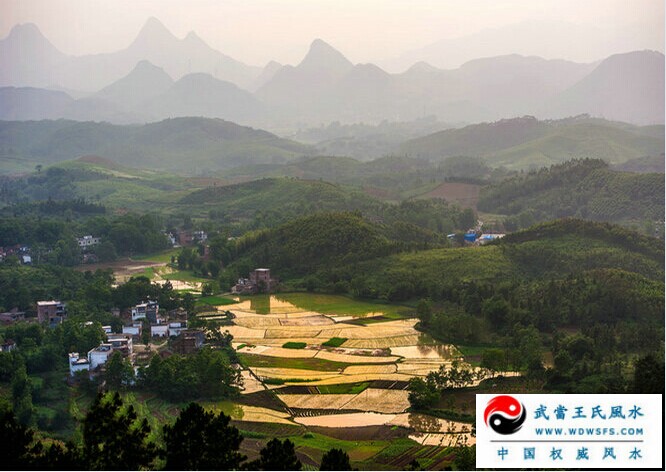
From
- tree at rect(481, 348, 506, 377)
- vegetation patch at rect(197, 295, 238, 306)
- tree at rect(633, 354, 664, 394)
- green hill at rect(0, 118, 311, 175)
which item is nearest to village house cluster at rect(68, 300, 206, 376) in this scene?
vegetation patch at rect(197, 295, 238, 306)

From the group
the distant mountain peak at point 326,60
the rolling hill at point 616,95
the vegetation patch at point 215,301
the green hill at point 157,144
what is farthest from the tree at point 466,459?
the green hill at point 157,144

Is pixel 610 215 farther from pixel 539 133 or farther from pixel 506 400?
pixel 539 133

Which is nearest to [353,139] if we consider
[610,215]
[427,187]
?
[427,187]

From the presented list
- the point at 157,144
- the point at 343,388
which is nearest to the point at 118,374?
the point at 343,388

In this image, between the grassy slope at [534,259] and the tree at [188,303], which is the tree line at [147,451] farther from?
the grassy slope at [534,259]

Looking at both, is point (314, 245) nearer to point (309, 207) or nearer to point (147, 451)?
point (309, 207)
